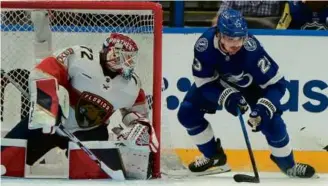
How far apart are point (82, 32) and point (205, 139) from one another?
678 millimetres

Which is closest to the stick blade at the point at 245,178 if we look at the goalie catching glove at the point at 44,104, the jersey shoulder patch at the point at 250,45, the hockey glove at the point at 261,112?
the hockey glove at the point at 261,112

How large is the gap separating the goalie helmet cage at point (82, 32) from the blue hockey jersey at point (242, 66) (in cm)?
17

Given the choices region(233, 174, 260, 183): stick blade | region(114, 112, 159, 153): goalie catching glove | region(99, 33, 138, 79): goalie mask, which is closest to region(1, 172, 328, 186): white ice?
region(233, 174, 260, 183): stick blade

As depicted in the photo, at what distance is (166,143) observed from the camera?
302cm

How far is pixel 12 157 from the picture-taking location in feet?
9.21

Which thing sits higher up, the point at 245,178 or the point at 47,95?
the point at 47,95

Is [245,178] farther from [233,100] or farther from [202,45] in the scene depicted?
[202,45]

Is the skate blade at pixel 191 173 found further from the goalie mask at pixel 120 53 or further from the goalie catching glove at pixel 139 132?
the goalie mask at pixel 120 53

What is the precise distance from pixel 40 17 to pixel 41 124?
0.49 metres

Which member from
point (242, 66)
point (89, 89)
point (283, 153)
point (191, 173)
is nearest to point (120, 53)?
point (89, 89)

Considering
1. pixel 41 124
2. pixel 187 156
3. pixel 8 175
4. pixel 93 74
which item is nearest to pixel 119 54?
pixel 93 74

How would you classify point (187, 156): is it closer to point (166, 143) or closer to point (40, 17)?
point (166, 143)

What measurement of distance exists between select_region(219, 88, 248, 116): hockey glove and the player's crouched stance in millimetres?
314

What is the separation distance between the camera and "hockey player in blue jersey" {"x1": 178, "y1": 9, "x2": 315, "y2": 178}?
9.49 ft
